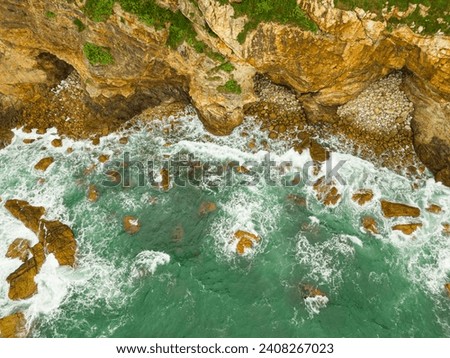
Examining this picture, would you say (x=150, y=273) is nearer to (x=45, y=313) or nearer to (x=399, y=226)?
(x=45, y=313)

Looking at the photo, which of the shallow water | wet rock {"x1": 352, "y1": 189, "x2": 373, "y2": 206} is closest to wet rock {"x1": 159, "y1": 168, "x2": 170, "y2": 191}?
the shallow water

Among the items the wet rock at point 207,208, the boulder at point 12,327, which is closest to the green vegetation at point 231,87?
the wet rock at point 207,208

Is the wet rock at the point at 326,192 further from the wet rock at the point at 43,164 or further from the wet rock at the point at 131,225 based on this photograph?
the wet rock at the point at 43,164

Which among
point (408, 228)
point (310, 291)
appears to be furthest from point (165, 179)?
point (408, 228)

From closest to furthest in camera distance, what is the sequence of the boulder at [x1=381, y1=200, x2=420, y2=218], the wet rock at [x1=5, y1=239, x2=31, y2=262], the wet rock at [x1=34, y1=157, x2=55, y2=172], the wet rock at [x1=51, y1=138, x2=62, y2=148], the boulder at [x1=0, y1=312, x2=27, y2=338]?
1. the boulder at [x1=0, y1=312, x2=27, y2=338]
2. the boulder at [x1=381, y1=200, x2=420, y2=218]
3. the wet rock at [x1=5, y1=239, x2=31, y2=262]
4. the wet rock at [x1=34, y1=157, x2=55, y2=172]
5. the wet rock at [x1=51, y1=138, x2=62, y2=148]

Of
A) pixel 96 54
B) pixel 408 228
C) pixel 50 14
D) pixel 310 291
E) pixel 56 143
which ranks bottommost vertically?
pixel 56 143

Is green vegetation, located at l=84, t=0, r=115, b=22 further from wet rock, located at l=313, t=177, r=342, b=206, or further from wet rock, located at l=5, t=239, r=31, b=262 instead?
wet rock, located at l=313, t=177, r=342, b=206

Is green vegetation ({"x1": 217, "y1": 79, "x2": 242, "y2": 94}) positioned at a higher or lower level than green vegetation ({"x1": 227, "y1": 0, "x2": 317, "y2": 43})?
lower

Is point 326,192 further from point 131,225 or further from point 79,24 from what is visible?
point 79,24
